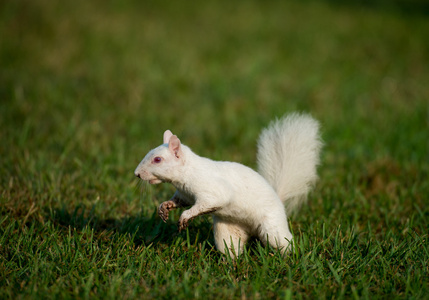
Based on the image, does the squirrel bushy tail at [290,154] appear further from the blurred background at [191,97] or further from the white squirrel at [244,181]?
the blurred background at [191,97]

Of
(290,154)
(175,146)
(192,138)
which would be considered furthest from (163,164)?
(192,138)

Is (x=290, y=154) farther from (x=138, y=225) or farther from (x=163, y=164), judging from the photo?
(x=138, y=225)

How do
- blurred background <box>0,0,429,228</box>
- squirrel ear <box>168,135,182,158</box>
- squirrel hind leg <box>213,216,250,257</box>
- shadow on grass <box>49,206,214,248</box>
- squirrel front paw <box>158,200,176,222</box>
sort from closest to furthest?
squirrel ear <box>168,135,182,158</box>
squirrel front paw <box>158,200,176,222</box>
squirrel hind leg <box>213,216,250,257</box>
shadow on grass <box>49,206,214,248</box>
blurred background <box>0,0,429,228</box>

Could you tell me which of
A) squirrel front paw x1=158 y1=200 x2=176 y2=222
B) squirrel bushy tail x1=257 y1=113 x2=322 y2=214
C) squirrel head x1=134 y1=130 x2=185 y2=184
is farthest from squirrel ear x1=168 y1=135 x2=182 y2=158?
squirrel bushy tail x1=257 y1=113 x2=322 y2=214

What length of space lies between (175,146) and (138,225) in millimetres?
780

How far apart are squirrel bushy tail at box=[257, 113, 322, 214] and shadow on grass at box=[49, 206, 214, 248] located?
574 millimetres

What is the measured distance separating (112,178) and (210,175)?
162 cm

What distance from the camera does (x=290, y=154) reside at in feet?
9.79

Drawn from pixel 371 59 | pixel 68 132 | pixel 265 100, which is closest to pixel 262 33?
pixel 371 59

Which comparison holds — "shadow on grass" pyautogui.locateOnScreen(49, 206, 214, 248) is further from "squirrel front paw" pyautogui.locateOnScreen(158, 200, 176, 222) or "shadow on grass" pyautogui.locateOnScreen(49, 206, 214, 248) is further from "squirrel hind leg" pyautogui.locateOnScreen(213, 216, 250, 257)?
"squirrel front paw" pyautogui.locateOnScreen(158, 200, 176, 222)

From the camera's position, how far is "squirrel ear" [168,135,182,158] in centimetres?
242

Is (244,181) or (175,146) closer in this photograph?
(175,146)

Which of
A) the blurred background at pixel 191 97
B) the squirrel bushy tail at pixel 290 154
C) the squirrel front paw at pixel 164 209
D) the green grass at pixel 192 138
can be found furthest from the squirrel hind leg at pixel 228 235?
the blurred background at pixel 191 97

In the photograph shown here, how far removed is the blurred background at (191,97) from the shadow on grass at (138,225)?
8 cm
